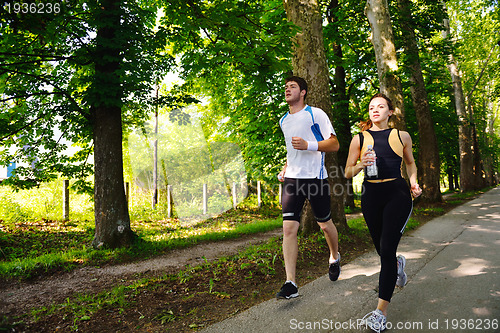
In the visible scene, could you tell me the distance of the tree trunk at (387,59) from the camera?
950 centimetres

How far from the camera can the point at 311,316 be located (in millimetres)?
2891

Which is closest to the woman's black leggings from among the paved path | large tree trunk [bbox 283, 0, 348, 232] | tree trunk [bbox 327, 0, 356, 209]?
the paved path

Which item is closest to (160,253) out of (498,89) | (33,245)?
(33,245)

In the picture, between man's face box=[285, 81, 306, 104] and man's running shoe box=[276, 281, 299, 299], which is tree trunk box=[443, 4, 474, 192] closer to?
man's face box=[285, 81, 306, 104]

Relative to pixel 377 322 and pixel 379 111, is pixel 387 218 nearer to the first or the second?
pixel 377 322

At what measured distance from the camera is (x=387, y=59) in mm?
9539

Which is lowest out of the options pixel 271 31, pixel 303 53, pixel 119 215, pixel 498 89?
pixel 119 215

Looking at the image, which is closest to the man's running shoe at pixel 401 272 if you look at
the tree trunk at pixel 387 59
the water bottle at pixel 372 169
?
the water bottle at pixel 372 169

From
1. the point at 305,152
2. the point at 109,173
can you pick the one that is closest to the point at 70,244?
the point at 109,173

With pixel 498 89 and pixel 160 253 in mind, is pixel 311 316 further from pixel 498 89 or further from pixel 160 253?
pixel 498 89

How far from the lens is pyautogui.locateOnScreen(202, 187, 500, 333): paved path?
2670mm

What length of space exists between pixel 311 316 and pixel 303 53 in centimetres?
482

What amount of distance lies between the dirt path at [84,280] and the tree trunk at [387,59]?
6607 mm

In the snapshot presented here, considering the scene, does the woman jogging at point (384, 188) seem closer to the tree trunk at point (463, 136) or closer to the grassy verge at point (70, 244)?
the grassy verge at point (70, 244)
